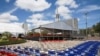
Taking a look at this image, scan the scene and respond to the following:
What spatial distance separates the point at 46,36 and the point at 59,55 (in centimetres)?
5623

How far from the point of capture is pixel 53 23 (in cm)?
9562

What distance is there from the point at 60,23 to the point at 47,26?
964 centimetres

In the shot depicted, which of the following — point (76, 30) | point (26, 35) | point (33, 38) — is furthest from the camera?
point (76, 30)

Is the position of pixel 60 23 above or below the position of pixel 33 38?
above

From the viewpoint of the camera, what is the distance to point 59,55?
14.1 meters

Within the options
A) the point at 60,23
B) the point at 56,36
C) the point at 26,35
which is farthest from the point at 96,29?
the point at 26,35

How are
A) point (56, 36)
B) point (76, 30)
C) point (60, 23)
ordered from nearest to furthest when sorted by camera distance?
1. point (56, 36)
2. point (60, 23)
3. point (76, 30)

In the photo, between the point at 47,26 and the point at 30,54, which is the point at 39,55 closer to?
the point at 30,54

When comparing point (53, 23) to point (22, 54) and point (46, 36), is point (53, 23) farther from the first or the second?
point (22, 54)

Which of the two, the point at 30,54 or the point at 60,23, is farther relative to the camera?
the point at 60,23

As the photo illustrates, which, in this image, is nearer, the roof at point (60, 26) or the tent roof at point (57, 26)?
the tent roof at point (57, 26)

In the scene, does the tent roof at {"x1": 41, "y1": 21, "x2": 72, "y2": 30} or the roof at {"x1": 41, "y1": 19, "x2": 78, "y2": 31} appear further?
the roof at {"x1": 41, "y1": 19, "x2": 78, "y2": 31}

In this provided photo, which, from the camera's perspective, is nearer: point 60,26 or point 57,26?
point 57,26

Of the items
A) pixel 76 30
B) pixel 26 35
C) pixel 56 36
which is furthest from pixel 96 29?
pixel 26 35
